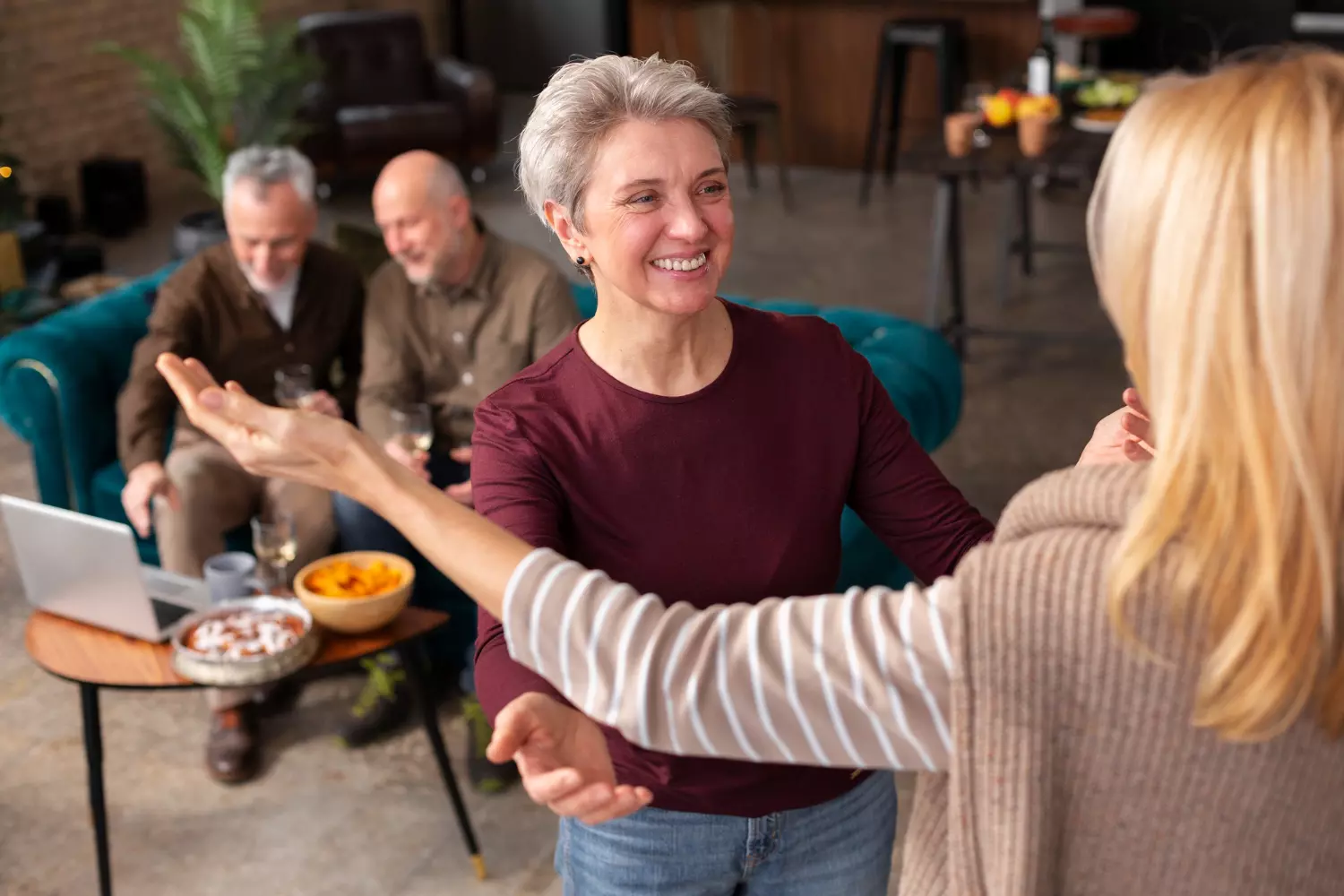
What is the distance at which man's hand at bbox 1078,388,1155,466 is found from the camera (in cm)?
134

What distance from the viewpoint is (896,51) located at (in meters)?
8.15

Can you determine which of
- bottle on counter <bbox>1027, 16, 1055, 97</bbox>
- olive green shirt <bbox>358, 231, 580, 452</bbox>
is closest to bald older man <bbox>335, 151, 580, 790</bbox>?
olive green shirt <bbox>358, 231, 580, 452</bbox>

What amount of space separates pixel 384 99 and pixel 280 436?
7.59 meters

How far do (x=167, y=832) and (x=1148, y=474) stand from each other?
2.57 meters

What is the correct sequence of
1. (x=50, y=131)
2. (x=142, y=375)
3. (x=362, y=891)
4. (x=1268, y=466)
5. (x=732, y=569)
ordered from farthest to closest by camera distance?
1. (x=50, y=131)
2. (x=142, y=375)
3. (x=362, y=891)
4. (x=732, y=569)
5. (x=1268, y=466)

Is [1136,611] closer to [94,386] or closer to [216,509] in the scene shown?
[216,509]

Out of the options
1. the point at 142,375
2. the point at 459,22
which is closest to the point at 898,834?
the point at 142,375

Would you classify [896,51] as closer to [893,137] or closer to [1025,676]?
[893,137]

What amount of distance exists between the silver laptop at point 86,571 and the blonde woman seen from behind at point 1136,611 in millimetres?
1653

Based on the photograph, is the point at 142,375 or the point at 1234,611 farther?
the point at 142,375

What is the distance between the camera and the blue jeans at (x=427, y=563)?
3373 millimetres

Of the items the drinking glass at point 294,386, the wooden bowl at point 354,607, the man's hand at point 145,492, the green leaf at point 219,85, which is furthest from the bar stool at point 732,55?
the wooden bowl at point 354,607

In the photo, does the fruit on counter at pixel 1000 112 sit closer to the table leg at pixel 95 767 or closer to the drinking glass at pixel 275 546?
the drinking glass at pixel 275 546

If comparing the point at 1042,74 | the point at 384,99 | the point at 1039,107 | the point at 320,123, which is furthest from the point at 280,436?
the point at 384,99
